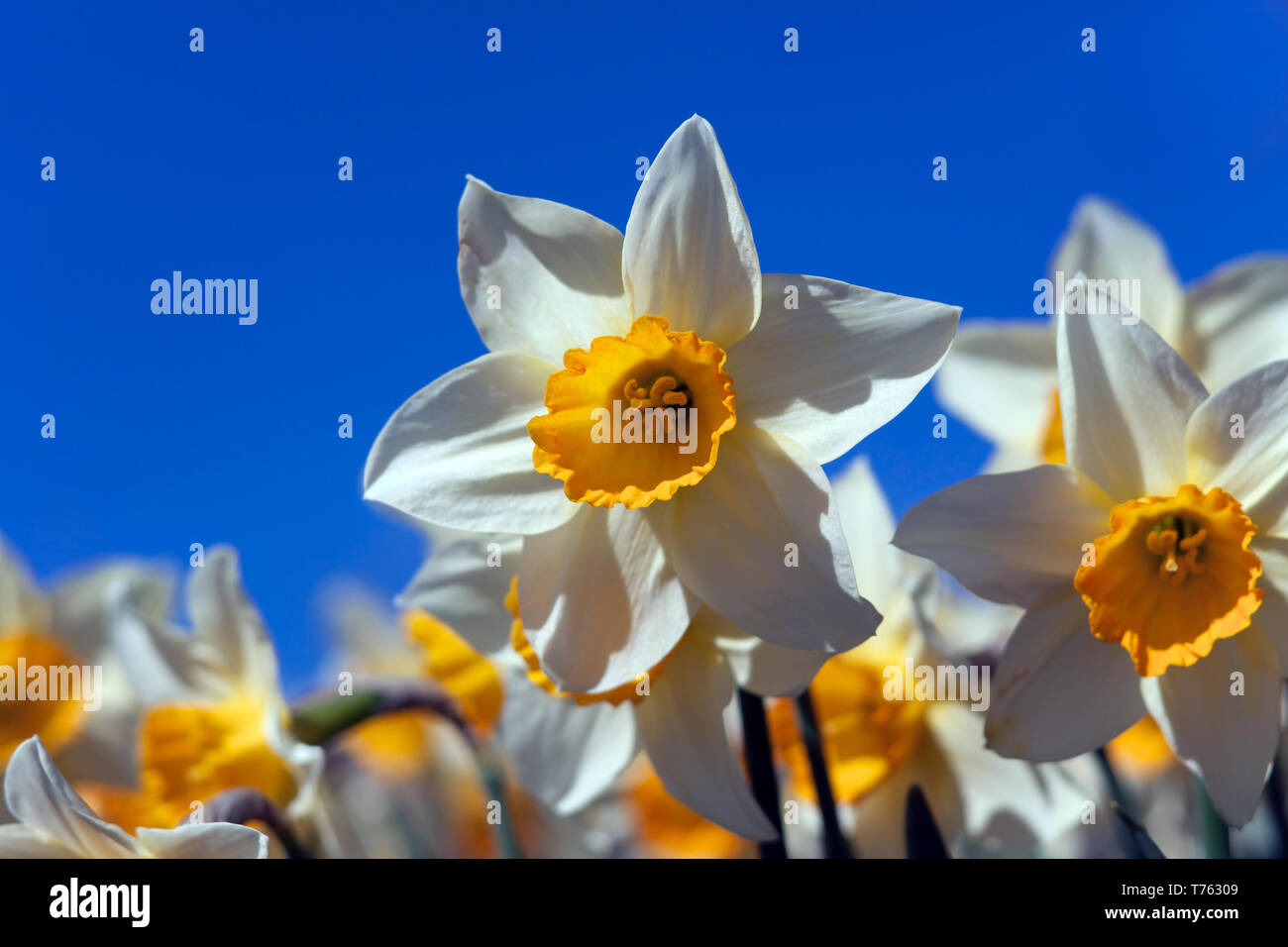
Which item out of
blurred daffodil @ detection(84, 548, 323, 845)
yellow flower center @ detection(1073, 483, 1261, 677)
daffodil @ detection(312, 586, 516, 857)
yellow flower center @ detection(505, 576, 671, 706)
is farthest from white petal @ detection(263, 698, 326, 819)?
yellow flower center @ detection(1073, 483, 1261, 677)

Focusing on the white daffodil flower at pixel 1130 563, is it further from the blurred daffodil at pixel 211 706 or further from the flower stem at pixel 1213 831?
the blurred daffodil at pixel 211 706

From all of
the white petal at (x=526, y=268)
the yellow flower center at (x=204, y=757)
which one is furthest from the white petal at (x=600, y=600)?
the yellow flower center at (x=204, y=757)

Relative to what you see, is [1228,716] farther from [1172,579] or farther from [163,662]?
[163,662]

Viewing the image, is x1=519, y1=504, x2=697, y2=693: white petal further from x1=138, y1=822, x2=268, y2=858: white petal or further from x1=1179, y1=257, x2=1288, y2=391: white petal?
x1=1179, y1=257, x2=1288, y2=391: white petal
